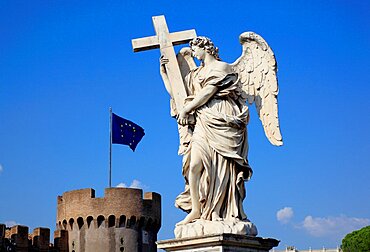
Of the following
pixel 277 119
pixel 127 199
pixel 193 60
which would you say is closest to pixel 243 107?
pixel 277 119

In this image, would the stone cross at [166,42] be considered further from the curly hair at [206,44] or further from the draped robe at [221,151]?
the draped robe at [221,151]

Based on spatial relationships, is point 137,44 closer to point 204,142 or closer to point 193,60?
point 193,60

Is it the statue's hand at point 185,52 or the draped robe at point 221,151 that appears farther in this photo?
the statue's hand at point 185,52

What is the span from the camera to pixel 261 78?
28.3 ft

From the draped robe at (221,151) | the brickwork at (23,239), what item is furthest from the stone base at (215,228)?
the brickwork at (23,239)

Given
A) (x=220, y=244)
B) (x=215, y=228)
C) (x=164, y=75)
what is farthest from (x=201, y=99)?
(x=220, y=244)

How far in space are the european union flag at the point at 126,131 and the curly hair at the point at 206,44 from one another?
35752 mm

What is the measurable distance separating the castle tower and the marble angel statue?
41.8 metres

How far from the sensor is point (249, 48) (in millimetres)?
8773

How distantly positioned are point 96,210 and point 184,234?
140 feet

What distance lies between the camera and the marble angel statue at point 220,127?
800 cm

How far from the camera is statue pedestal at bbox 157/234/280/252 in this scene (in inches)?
294

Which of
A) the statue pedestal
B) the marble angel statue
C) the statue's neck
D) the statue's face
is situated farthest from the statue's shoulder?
the statue pedestal

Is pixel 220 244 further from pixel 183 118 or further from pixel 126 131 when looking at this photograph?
pixel 126 131
